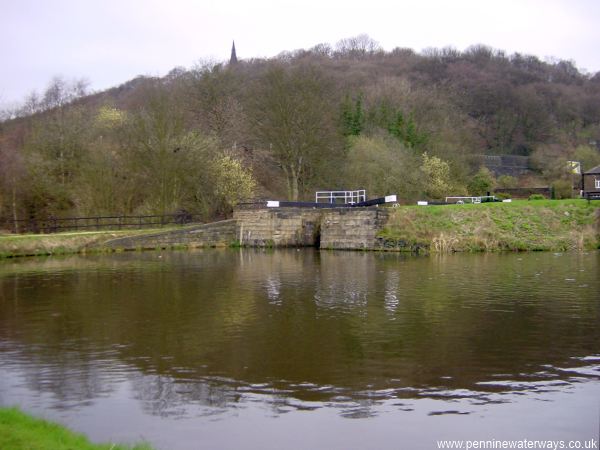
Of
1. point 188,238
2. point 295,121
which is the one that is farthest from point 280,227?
point 295,121

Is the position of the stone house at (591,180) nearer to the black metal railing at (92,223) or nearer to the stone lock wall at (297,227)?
the stone lock wall at (297,227)

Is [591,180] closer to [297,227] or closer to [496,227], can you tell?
[496,227]

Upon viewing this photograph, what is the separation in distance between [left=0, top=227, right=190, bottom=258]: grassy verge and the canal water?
1277 cm

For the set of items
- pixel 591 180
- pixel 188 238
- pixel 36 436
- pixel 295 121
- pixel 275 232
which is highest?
pixel 295 121

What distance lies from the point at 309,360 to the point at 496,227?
2386 cm

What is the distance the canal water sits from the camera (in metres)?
7.68

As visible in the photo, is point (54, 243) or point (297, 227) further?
point (297, 227)

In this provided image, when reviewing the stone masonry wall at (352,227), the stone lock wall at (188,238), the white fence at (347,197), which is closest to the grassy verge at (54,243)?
the stone lock wall at (188,238)

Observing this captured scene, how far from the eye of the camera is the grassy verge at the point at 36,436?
20.4 ft

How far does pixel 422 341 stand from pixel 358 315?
287 centimetres

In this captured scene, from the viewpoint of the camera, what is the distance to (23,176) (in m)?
39.9

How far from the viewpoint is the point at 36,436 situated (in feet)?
21.3

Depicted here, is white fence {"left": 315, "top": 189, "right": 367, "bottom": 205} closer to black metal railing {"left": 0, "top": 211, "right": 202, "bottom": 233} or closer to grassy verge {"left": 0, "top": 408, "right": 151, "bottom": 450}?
black metal railing {"left": 0, "top": 211, "right": 202, "bottom": 233}

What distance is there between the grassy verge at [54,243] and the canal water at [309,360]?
503 inches
